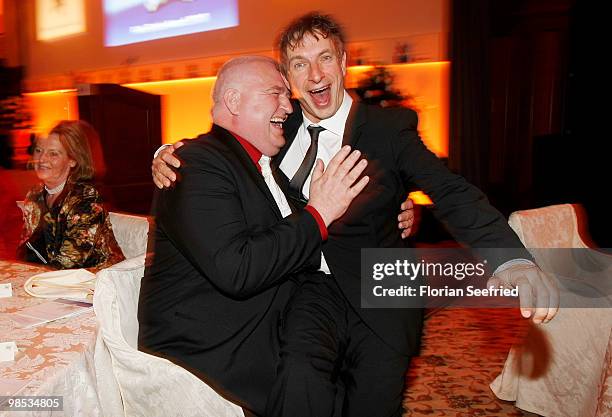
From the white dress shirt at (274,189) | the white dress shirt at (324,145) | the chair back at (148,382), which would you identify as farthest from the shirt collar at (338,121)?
the chair back at (148,382)

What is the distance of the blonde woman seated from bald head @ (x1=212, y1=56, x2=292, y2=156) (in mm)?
903

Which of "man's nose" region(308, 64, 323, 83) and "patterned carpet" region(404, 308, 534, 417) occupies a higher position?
"man's nose" region(308, 64, 323, 83)

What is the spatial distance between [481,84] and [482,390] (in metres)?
3.64

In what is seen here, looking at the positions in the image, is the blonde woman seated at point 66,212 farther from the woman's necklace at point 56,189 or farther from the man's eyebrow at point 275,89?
the man's eyebrow at point 275,89

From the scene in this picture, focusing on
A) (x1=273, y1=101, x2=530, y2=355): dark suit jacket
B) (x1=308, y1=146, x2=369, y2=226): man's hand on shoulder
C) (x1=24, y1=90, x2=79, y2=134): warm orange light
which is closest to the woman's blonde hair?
(x1=273, y1=101, x2=530, y2=355): dark suit jacket

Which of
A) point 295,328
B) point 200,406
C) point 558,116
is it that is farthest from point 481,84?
point 200,406

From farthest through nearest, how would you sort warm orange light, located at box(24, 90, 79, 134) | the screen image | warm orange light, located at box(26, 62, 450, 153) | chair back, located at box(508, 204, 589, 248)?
warm orange light, located at box(24, 90, 79, 134)
the screen image
warm orange light, located at box(26, 62, 450, 153)
chair back, located at box(508, 204, 589, 248)

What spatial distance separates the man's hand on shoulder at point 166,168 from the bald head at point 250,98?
0.22m

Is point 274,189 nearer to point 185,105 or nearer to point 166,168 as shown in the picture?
point 166,168

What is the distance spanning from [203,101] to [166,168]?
5.80 m

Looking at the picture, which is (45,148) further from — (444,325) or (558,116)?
(558,116)

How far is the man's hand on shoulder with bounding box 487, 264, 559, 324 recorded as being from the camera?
112cm

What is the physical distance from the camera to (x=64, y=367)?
1.08 meters

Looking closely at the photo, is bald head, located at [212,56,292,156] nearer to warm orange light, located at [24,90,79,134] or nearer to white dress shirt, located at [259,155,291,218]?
white dress shirt, located at [259,155,291,218]
